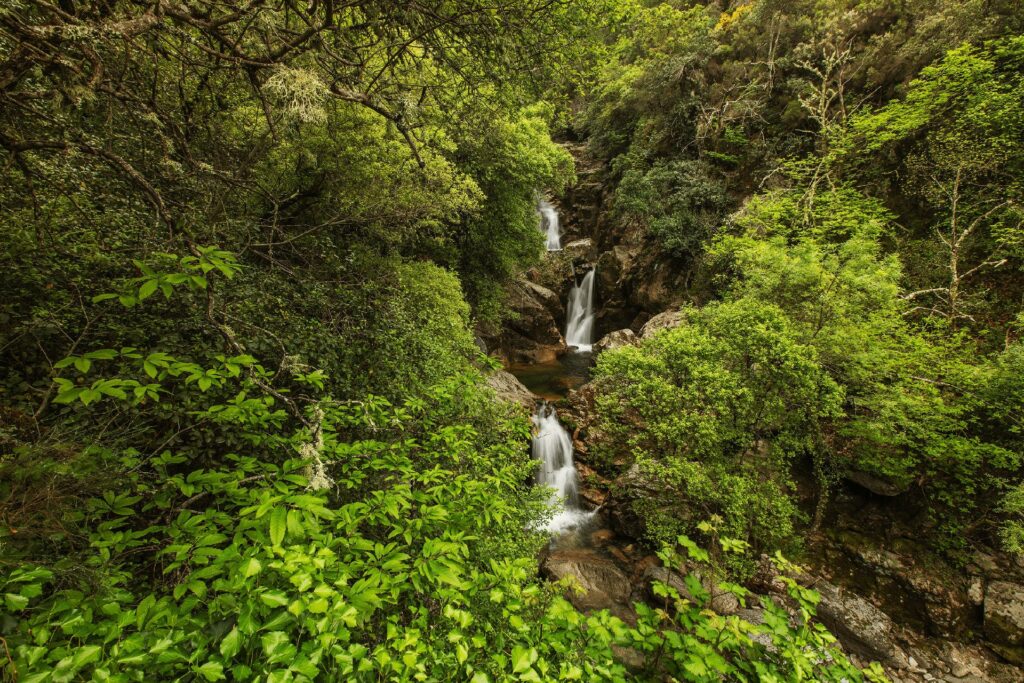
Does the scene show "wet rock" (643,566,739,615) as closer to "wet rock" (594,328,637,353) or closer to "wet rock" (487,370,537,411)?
"wet rock" (487,370,537,411)

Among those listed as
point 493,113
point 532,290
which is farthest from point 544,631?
point 532,290

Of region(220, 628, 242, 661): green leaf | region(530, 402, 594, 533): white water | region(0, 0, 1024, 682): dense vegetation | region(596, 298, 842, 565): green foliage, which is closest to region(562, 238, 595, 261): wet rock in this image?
region(0, 0, 1024, 682): dense vegetation

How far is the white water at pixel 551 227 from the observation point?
2502 cm

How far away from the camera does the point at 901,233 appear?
457 inches

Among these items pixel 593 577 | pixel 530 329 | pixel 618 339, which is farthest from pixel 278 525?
pixel 530 329

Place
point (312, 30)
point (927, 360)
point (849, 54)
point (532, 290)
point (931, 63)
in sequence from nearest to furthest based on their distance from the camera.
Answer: point (312, 30) < point (927, 360) < point (931, 63) < point (849, 54) < point (532, 290)

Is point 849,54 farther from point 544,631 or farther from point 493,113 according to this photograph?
point 544,631

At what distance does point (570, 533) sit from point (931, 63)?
60.2ft

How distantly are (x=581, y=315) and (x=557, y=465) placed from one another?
492 inches

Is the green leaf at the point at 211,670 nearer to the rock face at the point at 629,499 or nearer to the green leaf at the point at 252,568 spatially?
the green leaf at the point at 252,568

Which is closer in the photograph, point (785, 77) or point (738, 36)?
point (785, 77)

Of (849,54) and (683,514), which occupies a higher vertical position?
(849,54)

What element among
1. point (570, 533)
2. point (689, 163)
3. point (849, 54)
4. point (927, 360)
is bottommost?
point (570, 533)

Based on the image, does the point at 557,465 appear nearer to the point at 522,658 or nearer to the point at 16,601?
the point at 522,658
